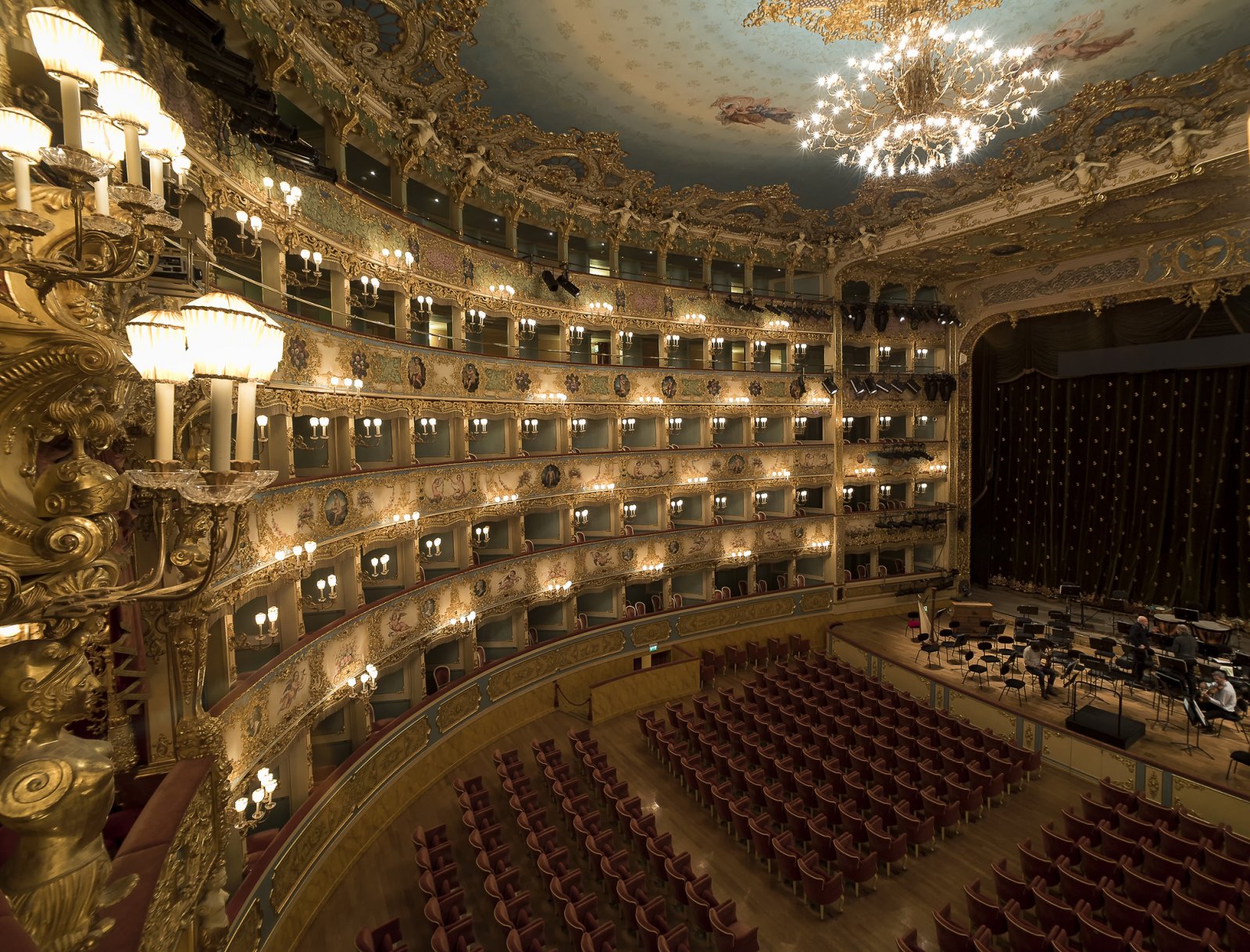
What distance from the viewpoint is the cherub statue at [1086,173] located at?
50.3ft

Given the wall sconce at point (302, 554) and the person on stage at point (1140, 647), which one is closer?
the wall sconce at point (302, 554)

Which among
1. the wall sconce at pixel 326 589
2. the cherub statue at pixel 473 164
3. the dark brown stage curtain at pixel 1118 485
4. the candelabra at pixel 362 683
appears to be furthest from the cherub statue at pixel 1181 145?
the candelabra at pixel 362 683

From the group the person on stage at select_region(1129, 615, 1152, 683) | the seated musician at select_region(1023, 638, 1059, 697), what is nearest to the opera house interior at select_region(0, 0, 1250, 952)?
the seated musician at select_region(1023, 638, 1059, 697)

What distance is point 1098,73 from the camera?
12867mm

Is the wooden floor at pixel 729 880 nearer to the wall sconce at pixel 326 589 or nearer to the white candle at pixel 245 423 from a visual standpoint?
the wall sconce at pixel 326 589

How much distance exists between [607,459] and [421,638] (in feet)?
27.5

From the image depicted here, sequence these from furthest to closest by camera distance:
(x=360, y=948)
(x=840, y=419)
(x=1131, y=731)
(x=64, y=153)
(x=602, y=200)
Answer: (x=840, y=419) → (x=602, y=200) → (x=1131, y=731) → (x=360, y=948) → (x=64, y=153)

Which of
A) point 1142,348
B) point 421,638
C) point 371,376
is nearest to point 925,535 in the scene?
point 1142,348

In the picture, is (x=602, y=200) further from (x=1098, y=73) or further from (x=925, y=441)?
(x=925, y=441)

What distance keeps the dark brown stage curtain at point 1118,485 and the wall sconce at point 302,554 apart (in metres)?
27.0

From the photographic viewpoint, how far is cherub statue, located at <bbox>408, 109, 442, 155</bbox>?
1270cm

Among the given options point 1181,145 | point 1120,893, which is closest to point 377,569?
point 1120,893

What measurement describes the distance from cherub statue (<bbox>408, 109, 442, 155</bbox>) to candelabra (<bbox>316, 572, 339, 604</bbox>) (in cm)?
940

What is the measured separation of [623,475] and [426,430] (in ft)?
22.8
